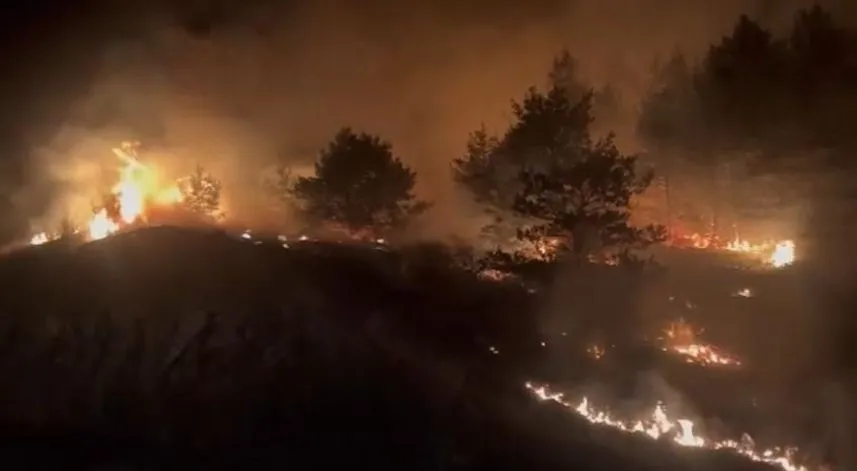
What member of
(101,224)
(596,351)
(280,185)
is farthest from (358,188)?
(101,224)

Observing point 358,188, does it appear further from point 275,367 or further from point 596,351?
point 596,351

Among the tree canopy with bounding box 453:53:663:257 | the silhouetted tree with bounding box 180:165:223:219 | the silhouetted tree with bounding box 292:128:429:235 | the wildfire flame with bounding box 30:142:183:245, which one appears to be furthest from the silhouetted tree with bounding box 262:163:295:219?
the tree canopy with bounding box 453:53:663:257

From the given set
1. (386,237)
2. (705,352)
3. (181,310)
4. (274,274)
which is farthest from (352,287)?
(705,352)

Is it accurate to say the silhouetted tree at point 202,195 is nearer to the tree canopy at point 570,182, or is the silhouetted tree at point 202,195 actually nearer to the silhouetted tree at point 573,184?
the tree canopy at point 570,182

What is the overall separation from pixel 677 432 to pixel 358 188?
21.5 metres

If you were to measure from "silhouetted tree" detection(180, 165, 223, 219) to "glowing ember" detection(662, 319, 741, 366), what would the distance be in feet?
101

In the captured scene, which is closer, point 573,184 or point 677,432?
point 677,432

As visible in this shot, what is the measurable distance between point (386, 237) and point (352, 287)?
918 centimetres

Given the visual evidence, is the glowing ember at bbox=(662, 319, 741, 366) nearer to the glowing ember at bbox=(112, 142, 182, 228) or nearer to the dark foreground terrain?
the dark foreground terrain

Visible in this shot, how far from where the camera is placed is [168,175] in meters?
57.1

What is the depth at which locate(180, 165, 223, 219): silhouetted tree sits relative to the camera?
178 ft

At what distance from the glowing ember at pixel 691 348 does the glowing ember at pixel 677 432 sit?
3.63 m

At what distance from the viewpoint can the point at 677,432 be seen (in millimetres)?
25531

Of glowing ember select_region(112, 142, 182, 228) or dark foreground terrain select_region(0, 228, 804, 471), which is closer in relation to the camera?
dark foreground terrain select_region(0, 228, 804, 471)
